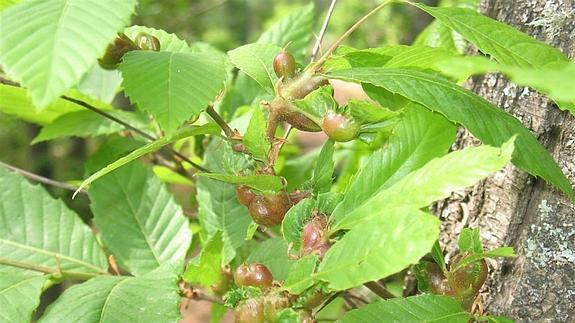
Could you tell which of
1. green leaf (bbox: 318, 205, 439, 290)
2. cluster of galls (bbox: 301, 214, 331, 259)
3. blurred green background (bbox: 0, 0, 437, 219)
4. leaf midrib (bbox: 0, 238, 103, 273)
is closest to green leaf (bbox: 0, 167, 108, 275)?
leaf midrib (bbox: 0, 238, 103, 273)

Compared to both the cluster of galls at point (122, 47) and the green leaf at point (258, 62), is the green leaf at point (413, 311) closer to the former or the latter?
the green leaf at point (258, 62)

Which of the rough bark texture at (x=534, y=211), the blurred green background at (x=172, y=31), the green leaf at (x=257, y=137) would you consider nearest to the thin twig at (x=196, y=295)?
the green leaf at (x=257, y=137)

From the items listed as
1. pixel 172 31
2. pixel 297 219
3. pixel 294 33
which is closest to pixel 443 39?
pixel 294 33

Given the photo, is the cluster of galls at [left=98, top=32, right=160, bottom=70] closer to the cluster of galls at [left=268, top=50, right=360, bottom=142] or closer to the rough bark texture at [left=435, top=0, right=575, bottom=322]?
the cluster of galls at [left=268, top=50, right=360, bottom=142]

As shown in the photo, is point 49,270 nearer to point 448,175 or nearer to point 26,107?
point 26,107

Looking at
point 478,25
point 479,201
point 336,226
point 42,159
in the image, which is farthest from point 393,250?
point 42,159
